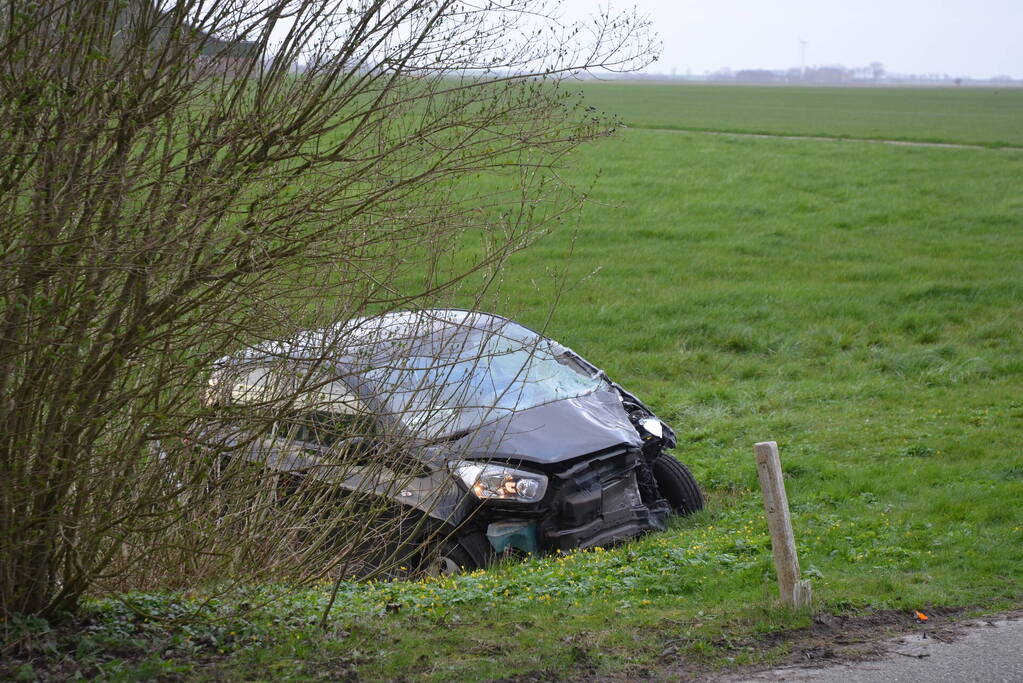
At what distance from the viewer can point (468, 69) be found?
17.1 ft

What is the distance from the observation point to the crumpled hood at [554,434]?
6.53 metres

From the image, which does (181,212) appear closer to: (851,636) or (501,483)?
(501,483)

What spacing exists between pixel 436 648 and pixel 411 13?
311 cm

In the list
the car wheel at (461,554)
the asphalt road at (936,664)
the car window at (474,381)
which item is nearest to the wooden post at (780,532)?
the asphalt road at (936,664)

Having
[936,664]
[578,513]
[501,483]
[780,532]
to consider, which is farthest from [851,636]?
[501,483]

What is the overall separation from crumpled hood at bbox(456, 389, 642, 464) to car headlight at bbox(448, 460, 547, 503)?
9 cm

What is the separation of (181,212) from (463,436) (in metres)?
2.28

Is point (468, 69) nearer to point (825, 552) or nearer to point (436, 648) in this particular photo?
point (436, 648)

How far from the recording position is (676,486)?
25.5ft

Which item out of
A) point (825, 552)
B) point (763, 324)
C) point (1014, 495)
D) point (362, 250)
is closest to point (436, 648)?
point (362, 250)

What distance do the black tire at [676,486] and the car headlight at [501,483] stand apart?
1498mm

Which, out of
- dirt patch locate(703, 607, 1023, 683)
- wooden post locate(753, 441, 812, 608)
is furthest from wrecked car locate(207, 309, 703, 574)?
dirt patch locate(703, 607, 1023, 683)

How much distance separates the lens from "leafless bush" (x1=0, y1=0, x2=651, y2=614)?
4352 millimetres

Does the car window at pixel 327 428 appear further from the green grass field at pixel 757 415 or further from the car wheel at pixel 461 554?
the car wheel at pixel 461 554
